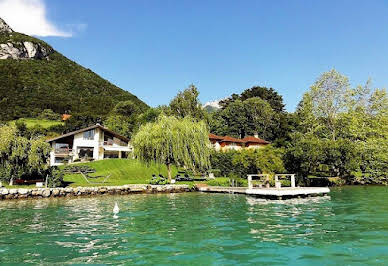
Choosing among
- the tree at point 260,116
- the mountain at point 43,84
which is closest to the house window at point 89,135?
the mountain at point 43,84

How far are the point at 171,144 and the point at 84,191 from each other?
9.93m

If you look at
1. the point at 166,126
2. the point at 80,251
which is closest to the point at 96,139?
the point at 166,126

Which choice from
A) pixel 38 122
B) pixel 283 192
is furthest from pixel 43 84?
pixel 283 192

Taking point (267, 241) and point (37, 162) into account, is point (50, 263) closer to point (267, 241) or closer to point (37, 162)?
point (267, 241)

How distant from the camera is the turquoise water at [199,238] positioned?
7828 mm

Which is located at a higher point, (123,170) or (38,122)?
(38,122)

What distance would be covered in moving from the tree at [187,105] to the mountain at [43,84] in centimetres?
3419

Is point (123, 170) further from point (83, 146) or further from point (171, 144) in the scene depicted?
point (83, 146)

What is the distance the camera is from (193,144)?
33.1 m

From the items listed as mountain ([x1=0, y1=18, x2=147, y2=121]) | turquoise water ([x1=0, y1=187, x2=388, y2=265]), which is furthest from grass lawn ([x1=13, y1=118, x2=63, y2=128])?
turquoise water ([x1=0, y1=187, x2=388, y2=265])

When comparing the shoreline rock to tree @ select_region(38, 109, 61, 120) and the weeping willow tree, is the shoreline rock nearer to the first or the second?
the weeping willow tree

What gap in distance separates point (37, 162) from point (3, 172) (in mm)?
3116

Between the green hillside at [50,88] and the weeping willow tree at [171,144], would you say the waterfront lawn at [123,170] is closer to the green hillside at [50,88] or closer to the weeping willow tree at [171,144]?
the weeping willow tree at [171,144]

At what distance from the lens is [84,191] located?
27.2 metres
